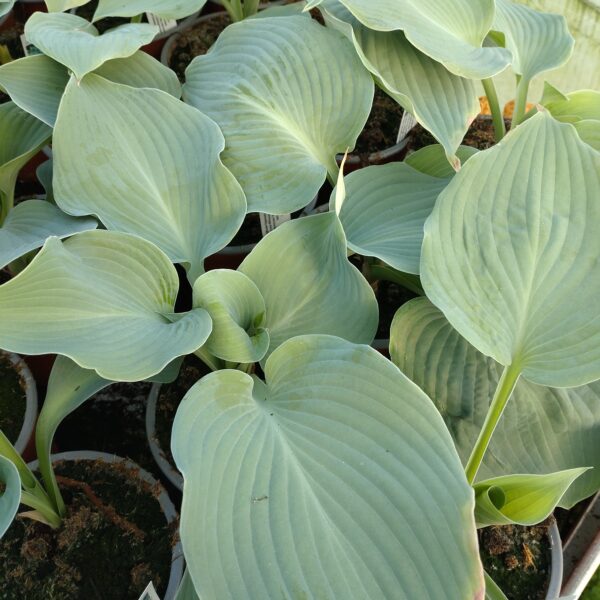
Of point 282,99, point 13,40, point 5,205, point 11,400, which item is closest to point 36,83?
point 5,205

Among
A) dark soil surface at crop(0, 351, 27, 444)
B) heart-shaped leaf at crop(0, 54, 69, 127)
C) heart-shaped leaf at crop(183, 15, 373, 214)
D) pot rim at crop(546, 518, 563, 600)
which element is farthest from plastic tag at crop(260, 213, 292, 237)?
pot rim at crop(546, 518, 563, 600)

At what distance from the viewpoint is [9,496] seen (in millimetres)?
640

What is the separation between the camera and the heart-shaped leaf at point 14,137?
0.99m

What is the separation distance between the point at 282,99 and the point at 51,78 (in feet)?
1.07

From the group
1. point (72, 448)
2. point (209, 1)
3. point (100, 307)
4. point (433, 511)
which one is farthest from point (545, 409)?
point (209, 1)

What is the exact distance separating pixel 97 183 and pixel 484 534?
0.63m

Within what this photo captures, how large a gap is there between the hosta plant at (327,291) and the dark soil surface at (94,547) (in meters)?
0.03

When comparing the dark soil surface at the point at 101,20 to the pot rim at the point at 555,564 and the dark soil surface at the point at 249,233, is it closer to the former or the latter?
the dark soil surface at the point at 249,233

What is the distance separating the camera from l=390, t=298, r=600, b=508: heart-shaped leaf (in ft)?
2.48

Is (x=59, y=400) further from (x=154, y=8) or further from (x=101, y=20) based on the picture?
(x=101, y=20)

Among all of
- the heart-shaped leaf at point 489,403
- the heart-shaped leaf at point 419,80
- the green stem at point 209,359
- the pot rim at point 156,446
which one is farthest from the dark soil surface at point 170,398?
the heart-shaped leaf at point 419,80

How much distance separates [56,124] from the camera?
33.9 inches

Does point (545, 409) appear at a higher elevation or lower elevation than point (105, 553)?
higher

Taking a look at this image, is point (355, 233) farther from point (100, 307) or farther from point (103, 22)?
point (103, 22)
